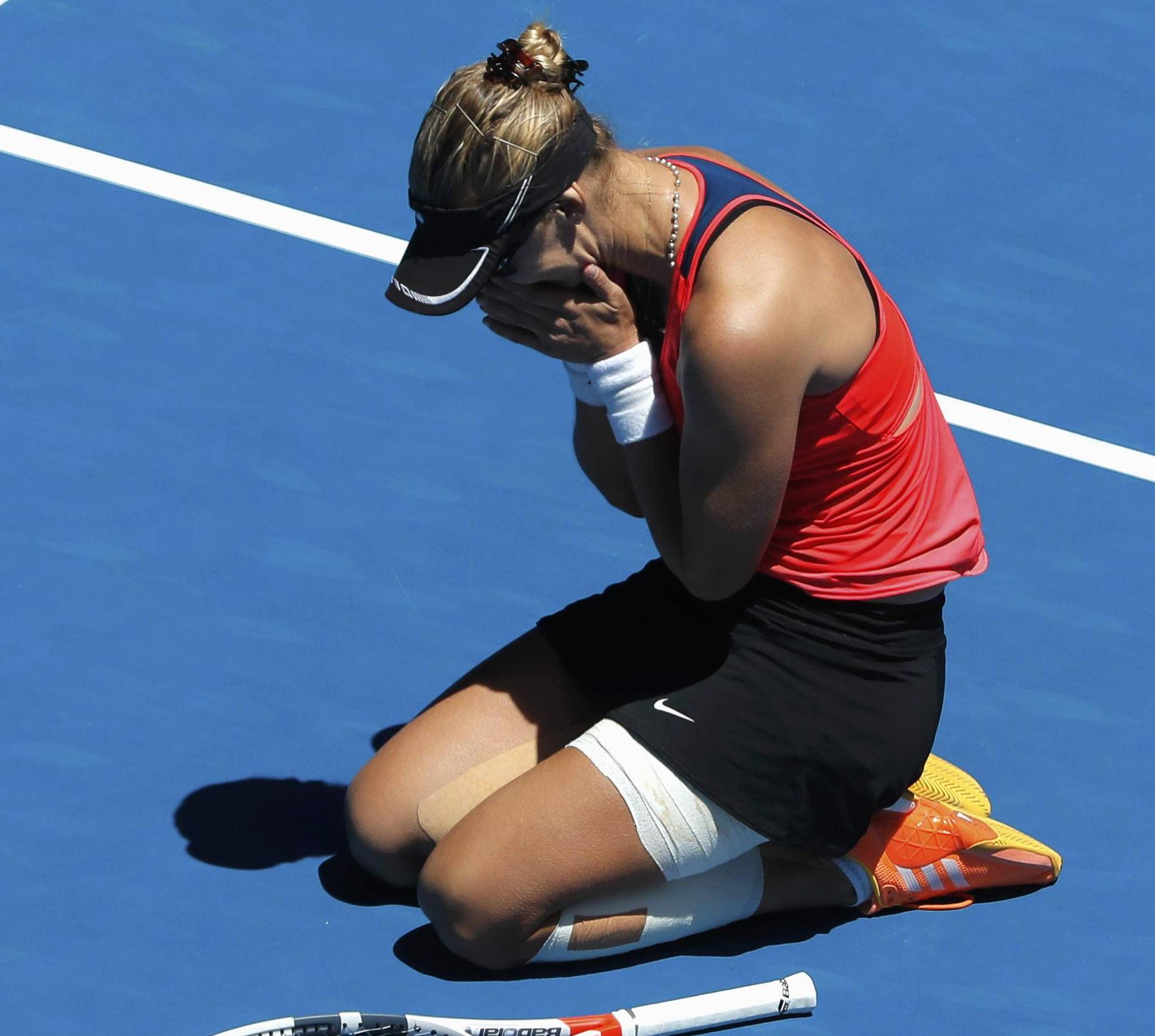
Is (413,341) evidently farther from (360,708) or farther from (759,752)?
(759,752)

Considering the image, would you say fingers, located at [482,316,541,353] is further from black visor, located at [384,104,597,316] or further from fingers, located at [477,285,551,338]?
black visor, located at [384,104,597,316]

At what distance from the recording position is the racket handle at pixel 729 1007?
3.28 metres

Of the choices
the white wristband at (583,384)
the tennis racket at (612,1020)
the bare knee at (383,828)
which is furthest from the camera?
the bare knee at (383,828)

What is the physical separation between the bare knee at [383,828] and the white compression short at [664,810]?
364 mm

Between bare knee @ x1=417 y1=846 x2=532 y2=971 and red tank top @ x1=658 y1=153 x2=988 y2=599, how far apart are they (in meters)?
0.74

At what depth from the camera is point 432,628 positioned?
4.07 m

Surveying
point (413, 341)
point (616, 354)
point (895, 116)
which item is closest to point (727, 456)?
point (616, 354)

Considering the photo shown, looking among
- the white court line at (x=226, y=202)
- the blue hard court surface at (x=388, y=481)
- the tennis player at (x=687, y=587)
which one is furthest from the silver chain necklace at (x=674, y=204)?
the white court line at (x=226, y=202)

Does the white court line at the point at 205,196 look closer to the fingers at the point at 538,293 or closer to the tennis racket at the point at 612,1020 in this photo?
the fingers at the point at 538,293

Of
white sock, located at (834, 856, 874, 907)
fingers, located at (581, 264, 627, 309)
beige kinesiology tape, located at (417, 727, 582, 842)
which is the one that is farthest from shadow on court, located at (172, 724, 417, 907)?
fingers, located at (581, 264, 627, 309)

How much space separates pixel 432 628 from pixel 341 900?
2.41 ft

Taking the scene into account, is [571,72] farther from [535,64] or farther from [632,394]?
[632,394]

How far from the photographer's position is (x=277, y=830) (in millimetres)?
3648

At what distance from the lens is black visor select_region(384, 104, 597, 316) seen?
300cm
